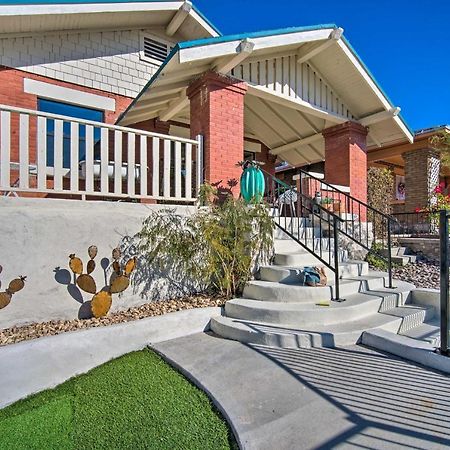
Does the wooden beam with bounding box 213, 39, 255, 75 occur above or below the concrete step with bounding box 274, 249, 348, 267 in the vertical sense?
above

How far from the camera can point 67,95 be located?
7.75 meters

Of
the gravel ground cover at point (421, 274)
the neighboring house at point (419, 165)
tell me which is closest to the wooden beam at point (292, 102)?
the neighboring house at point (419, 165)

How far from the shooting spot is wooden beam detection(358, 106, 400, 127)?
7.67 metres

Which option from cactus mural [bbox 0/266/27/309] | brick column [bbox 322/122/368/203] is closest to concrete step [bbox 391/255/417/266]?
brick column [bbox 322/122/368/203]

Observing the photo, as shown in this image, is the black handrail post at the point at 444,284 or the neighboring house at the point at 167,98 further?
the neighboring house at the point at 167,98

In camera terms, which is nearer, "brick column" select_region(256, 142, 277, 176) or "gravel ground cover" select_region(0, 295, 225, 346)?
"gravel ground cover" select_region(0, 295, 225, 346)

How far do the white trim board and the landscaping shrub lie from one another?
5144mm

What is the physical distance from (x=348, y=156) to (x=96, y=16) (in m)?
7.13

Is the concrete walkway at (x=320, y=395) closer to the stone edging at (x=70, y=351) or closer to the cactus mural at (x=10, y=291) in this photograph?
the stone edging at (x=70, y=351)

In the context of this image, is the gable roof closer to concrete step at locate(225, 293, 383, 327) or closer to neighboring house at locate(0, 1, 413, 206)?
neighboring house at locate(0, 1, 413, 206)

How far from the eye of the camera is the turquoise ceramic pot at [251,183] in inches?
218

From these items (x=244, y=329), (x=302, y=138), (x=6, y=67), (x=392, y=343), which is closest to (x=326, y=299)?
(x=392, y=343)

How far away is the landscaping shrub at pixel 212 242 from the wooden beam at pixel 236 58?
8.33ft

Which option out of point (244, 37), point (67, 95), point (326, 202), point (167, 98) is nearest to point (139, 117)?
point (167, 98)
